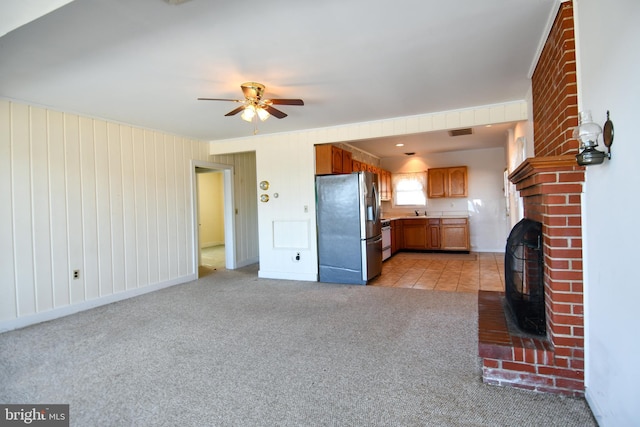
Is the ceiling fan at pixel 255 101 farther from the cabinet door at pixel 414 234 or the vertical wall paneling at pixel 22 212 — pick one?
the cabinet door at pixel 414 234

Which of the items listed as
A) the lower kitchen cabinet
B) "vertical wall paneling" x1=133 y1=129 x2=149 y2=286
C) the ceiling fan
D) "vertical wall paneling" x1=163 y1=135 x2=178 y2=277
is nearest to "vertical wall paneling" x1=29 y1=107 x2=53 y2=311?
"vertical wall paneling" x1=133 y1=129 x2=149 y2=286

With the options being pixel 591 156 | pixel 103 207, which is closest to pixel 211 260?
pixel 103 207

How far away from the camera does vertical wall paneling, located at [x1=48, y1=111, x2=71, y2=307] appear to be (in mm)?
3682

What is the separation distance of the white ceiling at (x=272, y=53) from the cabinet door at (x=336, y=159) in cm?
122

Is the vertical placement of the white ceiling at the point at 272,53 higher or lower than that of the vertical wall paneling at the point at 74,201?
higher

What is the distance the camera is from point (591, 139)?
4.97 feet

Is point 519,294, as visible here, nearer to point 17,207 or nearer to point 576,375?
point 576,375

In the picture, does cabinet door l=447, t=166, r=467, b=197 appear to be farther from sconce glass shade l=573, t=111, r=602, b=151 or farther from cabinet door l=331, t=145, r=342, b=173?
sconce glass shade l=573, t=111, r=602, b=151

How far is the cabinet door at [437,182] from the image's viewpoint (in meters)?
8.02

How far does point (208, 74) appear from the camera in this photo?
285 centimetres

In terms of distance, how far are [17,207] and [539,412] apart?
189 inches

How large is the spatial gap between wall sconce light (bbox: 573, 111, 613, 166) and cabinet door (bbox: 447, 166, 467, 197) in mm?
6620

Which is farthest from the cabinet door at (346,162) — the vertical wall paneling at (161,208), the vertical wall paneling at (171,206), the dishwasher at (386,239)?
the vertical wall paneling at (161,208)

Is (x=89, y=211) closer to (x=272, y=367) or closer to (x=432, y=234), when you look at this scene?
(x=272, y=367)
